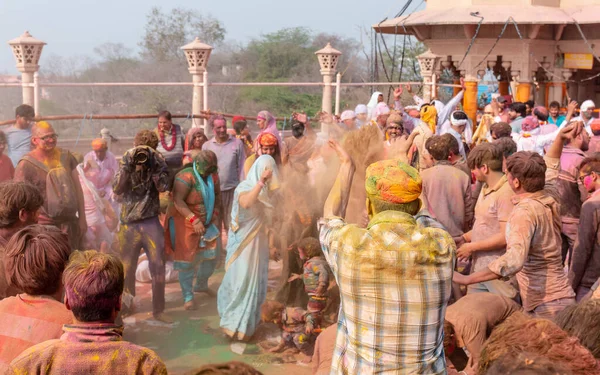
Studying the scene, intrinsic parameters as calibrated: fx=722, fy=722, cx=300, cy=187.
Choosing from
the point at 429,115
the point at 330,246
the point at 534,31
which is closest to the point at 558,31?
the point at 534,31

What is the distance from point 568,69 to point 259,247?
1531 cm

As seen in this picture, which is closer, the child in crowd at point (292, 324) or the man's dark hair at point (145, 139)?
the child in crowd at point (292, 324)

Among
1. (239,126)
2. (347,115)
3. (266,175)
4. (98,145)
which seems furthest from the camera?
(347,115)

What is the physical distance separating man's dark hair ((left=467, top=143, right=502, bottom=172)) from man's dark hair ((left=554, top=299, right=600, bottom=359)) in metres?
2.54

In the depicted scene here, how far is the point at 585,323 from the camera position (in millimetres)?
2488

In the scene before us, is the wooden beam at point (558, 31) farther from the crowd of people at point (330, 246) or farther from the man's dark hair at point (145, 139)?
the man's dark hair at point (145, 139)

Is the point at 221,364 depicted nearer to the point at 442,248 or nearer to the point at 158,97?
the point at 442,248

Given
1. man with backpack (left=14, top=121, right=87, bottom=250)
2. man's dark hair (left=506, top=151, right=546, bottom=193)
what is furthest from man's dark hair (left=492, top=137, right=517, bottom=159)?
man with backpack (left=14, top=121, right=87, bottom=250)

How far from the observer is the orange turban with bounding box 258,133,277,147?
5.83m

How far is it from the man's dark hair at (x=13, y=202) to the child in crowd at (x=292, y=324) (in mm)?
2308

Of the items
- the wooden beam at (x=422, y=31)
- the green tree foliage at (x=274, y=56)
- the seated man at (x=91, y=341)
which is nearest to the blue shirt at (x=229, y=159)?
the seated man at (x=91, y=341)

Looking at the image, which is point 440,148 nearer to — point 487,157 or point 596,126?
point 487,157

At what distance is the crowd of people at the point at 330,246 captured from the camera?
2.59 metres

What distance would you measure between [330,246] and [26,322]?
4.26 feet
